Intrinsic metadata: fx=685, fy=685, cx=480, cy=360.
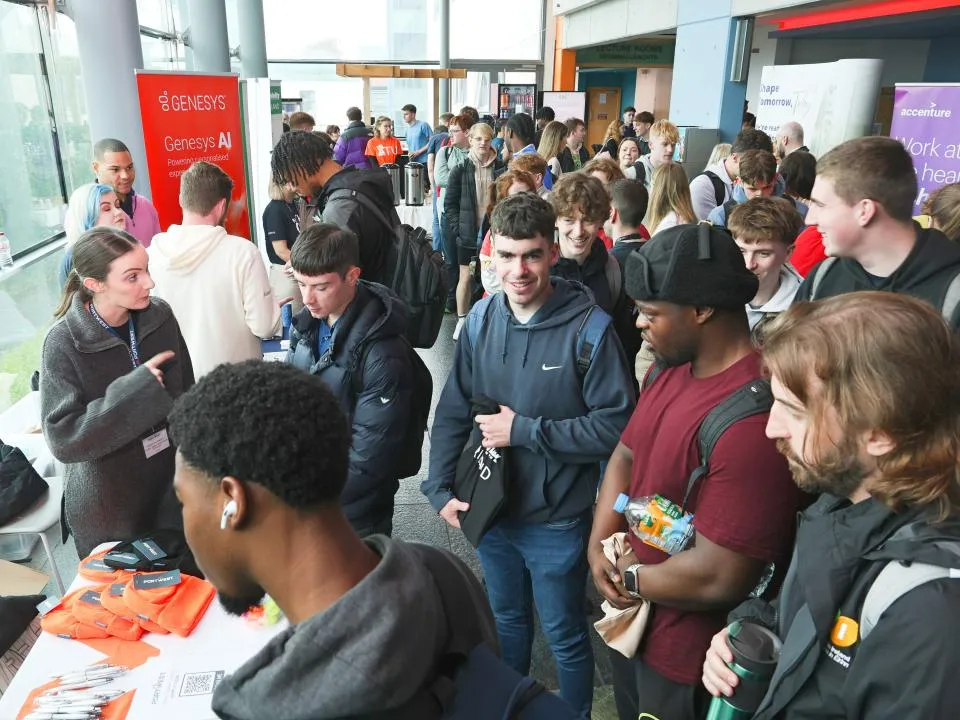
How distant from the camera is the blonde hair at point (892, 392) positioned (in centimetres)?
108

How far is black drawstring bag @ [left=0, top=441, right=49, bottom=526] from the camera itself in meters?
2.74

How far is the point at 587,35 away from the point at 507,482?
52.5ft

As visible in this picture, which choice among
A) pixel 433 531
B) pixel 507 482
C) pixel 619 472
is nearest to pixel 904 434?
pixel 619 472

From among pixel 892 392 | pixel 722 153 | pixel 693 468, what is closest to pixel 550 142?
pixel 722 153

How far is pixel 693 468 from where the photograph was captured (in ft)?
5.20

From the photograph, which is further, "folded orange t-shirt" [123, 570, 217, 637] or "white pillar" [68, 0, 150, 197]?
"white pillar" [68, 0, 150, 197]

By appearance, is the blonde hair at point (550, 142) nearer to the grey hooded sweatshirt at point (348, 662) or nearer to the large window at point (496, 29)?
the grey hooded sweatshirt at point (348, 662)

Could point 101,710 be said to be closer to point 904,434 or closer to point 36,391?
point 904,434

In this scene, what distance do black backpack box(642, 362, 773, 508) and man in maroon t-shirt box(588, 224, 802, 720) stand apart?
0.02 m

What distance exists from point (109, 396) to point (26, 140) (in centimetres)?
432

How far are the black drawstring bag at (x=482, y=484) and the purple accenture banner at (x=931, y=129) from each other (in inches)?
168

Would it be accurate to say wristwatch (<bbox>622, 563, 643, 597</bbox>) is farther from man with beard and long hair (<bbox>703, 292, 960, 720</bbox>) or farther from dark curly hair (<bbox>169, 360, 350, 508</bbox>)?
dark curly hair (<bbox>169, 360, 350, 508</bbox>)

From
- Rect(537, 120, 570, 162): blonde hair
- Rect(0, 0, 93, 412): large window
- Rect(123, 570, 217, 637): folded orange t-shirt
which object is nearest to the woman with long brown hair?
Rect(123, 570, 217, 637): folded orange t-shirt

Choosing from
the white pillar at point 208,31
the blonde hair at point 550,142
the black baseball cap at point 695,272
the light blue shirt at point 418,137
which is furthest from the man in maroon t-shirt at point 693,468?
the light blue shirt at point 418,137
